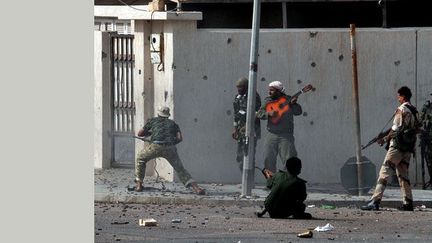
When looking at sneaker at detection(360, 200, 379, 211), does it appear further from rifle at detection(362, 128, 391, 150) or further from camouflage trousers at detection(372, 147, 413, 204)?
rifle at detection(362, 128, 391, 150)

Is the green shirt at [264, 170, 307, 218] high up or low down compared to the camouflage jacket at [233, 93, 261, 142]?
down

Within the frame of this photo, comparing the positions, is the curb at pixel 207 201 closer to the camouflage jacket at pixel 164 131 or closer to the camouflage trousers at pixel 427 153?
the camouflage jacket at pixel 164 131

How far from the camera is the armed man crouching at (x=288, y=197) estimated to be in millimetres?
15344

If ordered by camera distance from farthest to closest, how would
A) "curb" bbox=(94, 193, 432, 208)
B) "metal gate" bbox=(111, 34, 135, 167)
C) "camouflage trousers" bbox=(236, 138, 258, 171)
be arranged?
"metal gate" bbox=(111, 34, 135, 167)
"camouflage trousers" bbox=(236, 138, 258, 171)
"curb" bbox=(94, 193, 432, 208)

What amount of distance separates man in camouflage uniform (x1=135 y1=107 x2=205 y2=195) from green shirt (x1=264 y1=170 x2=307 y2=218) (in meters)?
2.78

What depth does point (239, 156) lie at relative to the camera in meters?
19.3

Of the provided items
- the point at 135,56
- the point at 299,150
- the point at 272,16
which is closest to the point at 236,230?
the point at 299,150

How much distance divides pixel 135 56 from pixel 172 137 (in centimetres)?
275

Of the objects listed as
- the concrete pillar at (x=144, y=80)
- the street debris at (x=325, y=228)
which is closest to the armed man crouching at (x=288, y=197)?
the street debris at (x=325, y=228)

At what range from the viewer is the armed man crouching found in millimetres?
15344

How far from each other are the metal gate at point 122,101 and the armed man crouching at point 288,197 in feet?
19.9

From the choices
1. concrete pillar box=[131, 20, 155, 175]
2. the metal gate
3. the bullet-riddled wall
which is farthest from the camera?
the metal gate

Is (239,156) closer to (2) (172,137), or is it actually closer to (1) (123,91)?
(2) (172,137)

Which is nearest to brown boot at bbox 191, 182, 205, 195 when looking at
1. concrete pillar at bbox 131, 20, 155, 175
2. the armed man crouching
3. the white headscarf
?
the white headscarf
